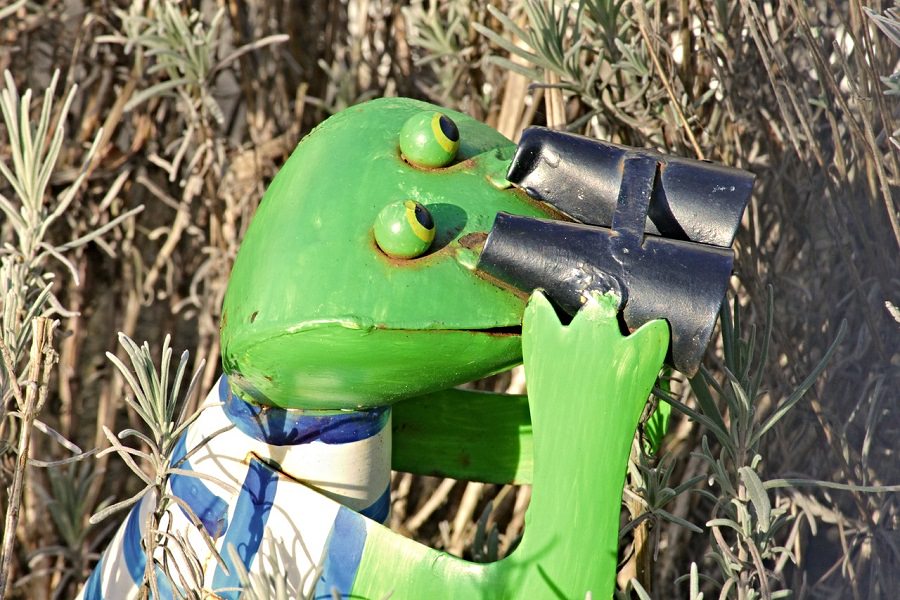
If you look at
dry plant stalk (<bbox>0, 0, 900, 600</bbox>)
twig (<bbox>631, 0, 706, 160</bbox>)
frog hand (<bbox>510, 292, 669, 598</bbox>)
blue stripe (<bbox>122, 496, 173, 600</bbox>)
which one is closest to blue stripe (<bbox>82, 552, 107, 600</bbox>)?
blue stripe (<bbox>122, 496, 173, 600</bbox>)

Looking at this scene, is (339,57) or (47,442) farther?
(339,57)

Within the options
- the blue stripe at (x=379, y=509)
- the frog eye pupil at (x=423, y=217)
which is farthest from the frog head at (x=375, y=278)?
the blue stripe at (x=379, y=509)

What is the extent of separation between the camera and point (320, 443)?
77 centimetres

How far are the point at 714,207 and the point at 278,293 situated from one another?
313 mm

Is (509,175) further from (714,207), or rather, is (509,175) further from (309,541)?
(309,541)

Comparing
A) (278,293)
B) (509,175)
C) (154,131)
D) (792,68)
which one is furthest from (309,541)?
(154,131)

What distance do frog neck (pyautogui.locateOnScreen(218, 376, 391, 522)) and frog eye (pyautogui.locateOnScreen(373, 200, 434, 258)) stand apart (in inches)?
6.3

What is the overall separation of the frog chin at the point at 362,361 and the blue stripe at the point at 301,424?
0.02 meters

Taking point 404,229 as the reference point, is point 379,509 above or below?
below

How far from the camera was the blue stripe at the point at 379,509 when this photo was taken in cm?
80

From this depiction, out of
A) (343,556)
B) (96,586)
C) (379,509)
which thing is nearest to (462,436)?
(379,509)

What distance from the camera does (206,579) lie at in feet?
2.48

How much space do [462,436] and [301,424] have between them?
23 cm

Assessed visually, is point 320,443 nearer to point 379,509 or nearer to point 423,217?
point 379,509
